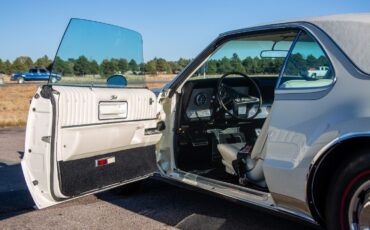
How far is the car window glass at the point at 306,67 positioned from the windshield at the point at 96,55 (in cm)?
159

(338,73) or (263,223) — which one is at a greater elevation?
(338,73)

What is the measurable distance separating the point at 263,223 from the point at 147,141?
129 cm

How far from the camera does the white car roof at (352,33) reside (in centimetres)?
273

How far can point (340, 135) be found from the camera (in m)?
2.68

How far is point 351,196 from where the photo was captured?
2.71m

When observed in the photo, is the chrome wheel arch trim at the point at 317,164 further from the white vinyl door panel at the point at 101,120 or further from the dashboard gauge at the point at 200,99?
the dashboard gauge at the point at 200,99

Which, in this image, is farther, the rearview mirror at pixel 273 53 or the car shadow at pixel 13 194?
the car shadow at pixel 13 194

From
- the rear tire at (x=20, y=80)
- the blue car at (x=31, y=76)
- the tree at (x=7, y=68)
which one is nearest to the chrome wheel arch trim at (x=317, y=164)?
the blue car at (x=31, y=76)

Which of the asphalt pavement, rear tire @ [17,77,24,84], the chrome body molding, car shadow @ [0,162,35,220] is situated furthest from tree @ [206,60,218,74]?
rear tire @ [17,77,24,84]

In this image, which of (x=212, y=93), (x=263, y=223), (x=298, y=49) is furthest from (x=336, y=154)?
(x=212, y=93)

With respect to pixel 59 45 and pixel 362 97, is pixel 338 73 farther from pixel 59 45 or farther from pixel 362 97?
pixel 59 45

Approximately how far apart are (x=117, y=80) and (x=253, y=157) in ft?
4.69

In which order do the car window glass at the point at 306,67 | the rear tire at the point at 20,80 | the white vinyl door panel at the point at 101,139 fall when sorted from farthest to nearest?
the rear tire at the point at 20,80 → the white vinyl door panel at the point at 101,139 → the car window glass at the point at 306,67

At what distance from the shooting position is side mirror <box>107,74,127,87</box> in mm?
4066
